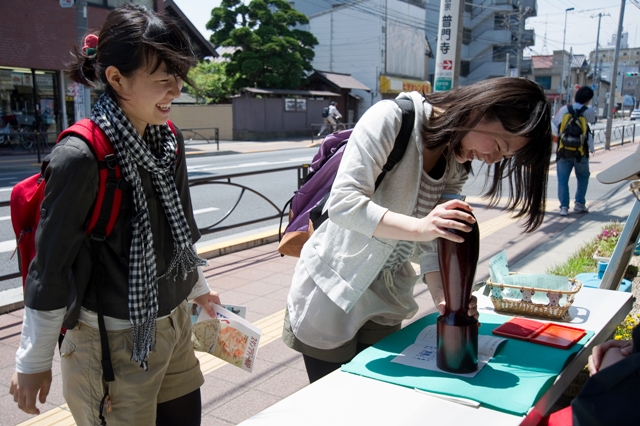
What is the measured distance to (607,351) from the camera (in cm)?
171

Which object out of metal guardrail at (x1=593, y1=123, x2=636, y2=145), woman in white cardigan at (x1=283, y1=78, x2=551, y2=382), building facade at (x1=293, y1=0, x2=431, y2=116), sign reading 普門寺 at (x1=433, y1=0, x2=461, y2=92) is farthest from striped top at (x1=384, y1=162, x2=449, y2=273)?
building facade at (x1=293, y1=0, x2=431, y2=116)

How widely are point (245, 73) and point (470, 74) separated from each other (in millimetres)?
27636

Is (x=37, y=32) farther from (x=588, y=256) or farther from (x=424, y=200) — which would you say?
(x=424, y=200)

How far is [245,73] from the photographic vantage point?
92.5 ft

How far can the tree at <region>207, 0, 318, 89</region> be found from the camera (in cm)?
2778

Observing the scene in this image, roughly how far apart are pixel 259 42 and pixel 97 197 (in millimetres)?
27600

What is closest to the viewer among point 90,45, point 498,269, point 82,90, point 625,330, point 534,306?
point 90,45

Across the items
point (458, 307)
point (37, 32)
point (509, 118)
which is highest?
point (37, 32)

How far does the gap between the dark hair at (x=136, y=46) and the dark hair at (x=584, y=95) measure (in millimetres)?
7663

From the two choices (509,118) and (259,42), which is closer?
(509,118)

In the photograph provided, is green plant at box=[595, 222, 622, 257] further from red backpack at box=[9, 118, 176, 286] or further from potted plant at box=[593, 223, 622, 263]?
red backpack at box=[9, 118, 176, 286]

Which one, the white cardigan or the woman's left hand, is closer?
the white cardigan

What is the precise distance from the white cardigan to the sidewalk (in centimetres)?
150

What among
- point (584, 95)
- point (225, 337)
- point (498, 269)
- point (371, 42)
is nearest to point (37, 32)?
point (584, 95)
